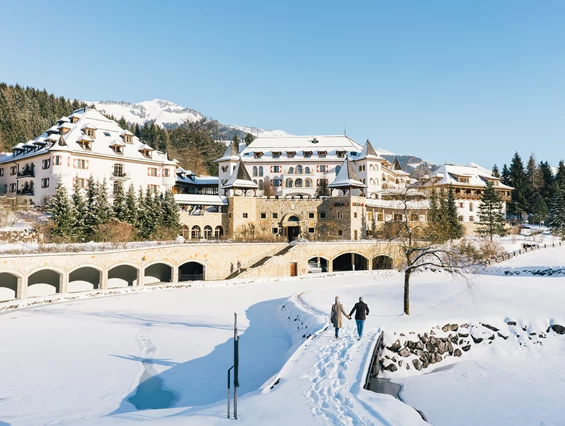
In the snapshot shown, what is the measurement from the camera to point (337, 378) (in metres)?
10.3

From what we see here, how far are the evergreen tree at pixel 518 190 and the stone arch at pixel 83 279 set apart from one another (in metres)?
64.1

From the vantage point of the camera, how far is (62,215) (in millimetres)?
36281

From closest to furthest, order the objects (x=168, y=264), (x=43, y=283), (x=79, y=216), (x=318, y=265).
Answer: (x=43, y=283), (x=168, y=264), (x=79, y=216), (x=318, y=265)

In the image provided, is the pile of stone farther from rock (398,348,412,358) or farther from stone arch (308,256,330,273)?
stone arch (308,256,330,273)

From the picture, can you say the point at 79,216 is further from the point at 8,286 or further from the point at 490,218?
the point at 490,218

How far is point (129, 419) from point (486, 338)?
1463 cm

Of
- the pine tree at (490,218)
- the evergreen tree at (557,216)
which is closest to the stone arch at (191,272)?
the pine tree at (490,218)

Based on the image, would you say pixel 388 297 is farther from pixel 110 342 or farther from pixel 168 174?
pixel 168 174

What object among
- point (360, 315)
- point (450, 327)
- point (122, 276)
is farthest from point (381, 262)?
point (360, 315)

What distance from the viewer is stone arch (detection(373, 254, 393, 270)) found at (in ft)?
150

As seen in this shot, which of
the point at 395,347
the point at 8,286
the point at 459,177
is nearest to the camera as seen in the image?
the point at 395,347

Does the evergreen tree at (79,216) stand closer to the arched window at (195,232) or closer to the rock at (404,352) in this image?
the arched window at (195,232)

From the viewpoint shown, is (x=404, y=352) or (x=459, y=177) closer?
(x=404, y=352)

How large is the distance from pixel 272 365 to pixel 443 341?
6.90m
